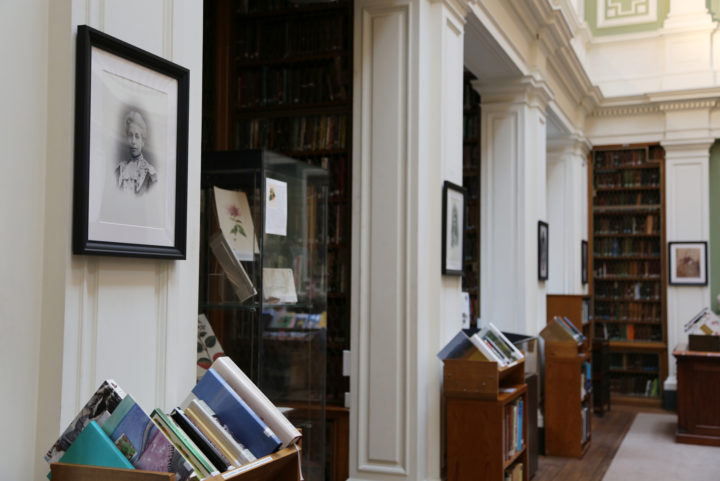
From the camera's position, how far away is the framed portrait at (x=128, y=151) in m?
2.07

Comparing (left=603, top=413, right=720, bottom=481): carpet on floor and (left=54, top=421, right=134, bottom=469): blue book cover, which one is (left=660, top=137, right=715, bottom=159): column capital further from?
(left=54, top=421, right=134, bottom=469): blue book cover

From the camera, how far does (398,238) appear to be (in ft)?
15.0

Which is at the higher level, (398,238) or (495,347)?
(398,238)

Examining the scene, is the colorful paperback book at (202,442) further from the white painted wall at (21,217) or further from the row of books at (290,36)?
the row of books at (290,36)

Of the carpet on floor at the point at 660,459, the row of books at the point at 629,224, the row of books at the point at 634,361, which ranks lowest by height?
the carpet on floor at the point at 660,459

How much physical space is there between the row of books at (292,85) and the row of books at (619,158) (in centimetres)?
696

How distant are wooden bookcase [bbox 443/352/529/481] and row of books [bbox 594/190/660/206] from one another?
23.7 ft

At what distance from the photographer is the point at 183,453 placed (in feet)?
6.22

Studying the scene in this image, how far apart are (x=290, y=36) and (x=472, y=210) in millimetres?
2686

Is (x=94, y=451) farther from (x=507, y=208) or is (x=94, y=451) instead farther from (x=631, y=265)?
(x=631, y=265)

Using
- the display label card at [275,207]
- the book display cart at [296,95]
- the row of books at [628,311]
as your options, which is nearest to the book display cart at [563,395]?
the book display cart at [296,95]

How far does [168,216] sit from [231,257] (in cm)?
119

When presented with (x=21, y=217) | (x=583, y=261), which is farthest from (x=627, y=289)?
(x=21, y=217)

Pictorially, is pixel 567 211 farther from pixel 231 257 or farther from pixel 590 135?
pixel 231 257
